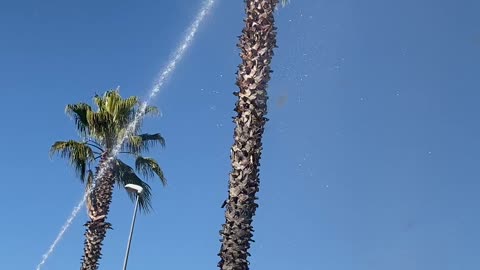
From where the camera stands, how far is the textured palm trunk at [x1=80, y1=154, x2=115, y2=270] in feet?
66.8

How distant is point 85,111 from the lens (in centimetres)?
2292

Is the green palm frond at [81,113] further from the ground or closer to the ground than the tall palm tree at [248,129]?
further from the ground

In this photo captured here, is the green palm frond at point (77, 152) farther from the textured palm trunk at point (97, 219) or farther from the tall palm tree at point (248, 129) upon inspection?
the tall palm tree at point (248, 129)

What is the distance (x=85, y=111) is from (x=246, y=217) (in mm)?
13167

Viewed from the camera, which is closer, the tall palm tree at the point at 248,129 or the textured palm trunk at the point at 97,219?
the tall palm tree at the point at 248,129

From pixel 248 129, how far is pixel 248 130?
0.02 metres

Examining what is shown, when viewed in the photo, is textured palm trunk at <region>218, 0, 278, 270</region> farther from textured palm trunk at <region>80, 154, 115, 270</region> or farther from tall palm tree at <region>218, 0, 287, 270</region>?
textured palm trunk at <region>80, 154, 115, 270</region>

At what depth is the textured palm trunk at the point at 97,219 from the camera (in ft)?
66.8

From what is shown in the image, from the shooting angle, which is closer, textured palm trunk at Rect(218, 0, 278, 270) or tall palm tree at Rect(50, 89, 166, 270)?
textured palm trunk at Rect(218, 0, 278, 270)

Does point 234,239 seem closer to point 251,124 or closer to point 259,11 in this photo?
point 251,124

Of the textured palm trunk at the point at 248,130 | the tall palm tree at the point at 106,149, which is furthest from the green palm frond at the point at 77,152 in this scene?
the textured palm trunk at the point at 248,130

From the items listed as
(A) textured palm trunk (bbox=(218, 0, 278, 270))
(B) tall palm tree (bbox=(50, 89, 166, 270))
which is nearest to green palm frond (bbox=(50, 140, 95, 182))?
(B) tall palm tree (bbox=(50, 89, 166, 270))

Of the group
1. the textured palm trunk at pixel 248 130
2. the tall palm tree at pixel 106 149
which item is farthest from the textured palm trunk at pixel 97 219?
the textured palm trunk at pixel 248 130

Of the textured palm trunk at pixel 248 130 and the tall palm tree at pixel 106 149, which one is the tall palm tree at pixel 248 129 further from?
the tall palm tree at pixel 106 149
